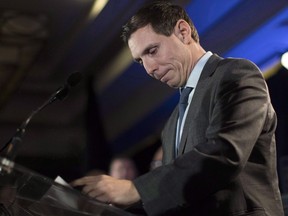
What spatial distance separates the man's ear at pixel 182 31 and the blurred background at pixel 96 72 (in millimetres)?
1115

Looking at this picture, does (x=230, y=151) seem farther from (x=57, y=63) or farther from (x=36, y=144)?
(x=36, y=144)

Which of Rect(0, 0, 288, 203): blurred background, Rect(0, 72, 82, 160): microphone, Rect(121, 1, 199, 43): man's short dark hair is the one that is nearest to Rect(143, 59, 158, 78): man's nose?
Rect(121, 1, 199, 43): man's short dark hair

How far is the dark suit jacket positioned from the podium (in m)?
0.15

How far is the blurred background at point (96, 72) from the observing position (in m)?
3.38

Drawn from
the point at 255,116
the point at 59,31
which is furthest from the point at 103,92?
the point at 255,116

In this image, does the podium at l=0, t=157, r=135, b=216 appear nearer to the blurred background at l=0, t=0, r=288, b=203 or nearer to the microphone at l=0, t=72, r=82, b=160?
the microphone at l=0, t=72, r=82, b=160

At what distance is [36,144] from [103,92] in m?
0.78

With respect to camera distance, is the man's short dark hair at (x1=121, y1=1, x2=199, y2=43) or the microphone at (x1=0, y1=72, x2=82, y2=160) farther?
the man's short dark hair at (x1=121, y1=1, x2=199, y2=43)

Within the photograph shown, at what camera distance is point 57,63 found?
445cm

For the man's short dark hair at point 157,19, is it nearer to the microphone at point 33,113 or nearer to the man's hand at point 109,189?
the microphone at point 33,113

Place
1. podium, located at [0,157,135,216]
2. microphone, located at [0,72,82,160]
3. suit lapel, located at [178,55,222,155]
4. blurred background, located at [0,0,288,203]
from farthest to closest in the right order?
blurred background, located at [0,0,288,203] < suit lapel, located at [178,55,222,155] < microphone, located at [0,72,82,160] < podium, located at [0,157,135,216]

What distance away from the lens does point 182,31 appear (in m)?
1.37

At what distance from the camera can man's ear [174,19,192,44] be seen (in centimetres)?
136

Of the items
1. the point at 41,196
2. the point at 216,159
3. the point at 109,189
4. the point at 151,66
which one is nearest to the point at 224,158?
the point at 216,159
